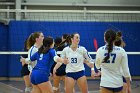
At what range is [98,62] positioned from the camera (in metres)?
6.12

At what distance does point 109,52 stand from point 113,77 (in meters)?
0.46

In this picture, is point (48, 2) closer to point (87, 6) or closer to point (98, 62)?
point (87, 6)

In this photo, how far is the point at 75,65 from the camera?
8891mm

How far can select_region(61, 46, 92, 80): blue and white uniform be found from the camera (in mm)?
8828

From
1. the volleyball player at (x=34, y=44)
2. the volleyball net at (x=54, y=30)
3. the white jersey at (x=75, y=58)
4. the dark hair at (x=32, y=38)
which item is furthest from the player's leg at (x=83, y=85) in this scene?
the volleyball net at (x=54, y=30)

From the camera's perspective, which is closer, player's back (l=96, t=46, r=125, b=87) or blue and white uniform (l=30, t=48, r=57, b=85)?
player's back (l=96, t=46, r=125, b=87)

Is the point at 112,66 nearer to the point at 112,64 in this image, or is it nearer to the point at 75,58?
the point at 112,64

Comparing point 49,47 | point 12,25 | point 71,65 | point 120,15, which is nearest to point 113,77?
point 49,47

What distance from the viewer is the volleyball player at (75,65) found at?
8.67 meters

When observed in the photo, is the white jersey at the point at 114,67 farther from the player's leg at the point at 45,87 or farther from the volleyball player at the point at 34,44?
the volleyball player at the point at 34,44

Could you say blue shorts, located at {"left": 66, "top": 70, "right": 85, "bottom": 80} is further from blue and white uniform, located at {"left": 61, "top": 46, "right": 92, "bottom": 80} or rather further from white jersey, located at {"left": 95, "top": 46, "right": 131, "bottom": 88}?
white jersey, located at {"left": 95, "top": 46, "right": 131, "bottom": 88}

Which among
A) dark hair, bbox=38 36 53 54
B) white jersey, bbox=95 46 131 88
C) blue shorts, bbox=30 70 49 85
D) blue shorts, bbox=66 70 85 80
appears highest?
dark hair, bbox=38 36 53 54

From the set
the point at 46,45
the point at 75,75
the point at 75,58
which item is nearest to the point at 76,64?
the point at 75,58

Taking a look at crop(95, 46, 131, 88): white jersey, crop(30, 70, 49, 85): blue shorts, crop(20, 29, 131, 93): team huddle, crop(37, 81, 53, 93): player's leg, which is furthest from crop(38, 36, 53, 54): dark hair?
crop(95, 46, 131, 88): white jersey
